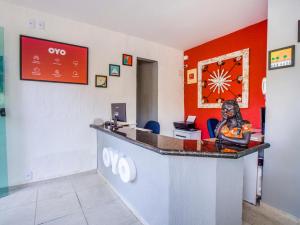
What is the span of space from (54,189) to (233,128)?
2.51 meters

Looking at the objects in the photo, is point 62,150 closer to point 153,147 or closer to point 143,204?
point 143,204

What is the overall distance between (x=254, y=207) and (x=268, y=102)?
125cm

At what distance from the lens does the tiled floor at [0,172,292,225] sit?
1.79 meters

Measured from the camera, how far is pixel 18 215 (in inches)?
73.7

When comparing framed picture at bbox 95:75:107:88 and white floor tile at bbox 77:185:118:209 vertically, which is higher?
framed picture at bbox 95:75:107:88

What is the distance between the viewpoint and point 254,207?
2.03m

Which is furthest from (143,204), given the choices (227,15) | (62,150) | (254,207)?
(227,15)

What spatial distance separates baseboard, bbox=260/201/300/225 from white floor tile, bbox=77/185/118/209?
70.2 inches

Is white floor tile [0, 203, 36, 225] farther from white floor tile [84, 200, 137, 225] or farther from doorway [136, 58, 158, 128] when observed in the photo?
doorway [136, 58, 158, 128]

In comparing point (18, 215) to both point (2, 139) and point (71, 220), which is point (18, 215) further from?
point (2, 139)

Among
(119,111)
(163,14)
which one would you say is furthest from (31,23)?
(163,14)

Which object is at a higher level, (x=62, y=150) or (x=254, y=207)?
(x=62, y=150)

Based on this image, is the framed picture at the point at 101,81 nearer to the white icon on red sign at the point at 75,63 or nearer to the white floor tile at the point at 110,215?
the white icon on red sign at the point at 75,63

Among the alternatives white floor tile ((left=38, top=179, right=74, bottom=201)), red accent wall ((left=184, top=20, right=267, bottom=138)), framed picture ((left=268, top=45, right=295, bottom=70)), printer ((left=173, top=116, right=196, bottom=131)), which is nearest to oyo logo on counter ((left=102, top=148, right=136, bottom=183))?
white floor tile ((left=38, top=179, right=74, bottom=201))
